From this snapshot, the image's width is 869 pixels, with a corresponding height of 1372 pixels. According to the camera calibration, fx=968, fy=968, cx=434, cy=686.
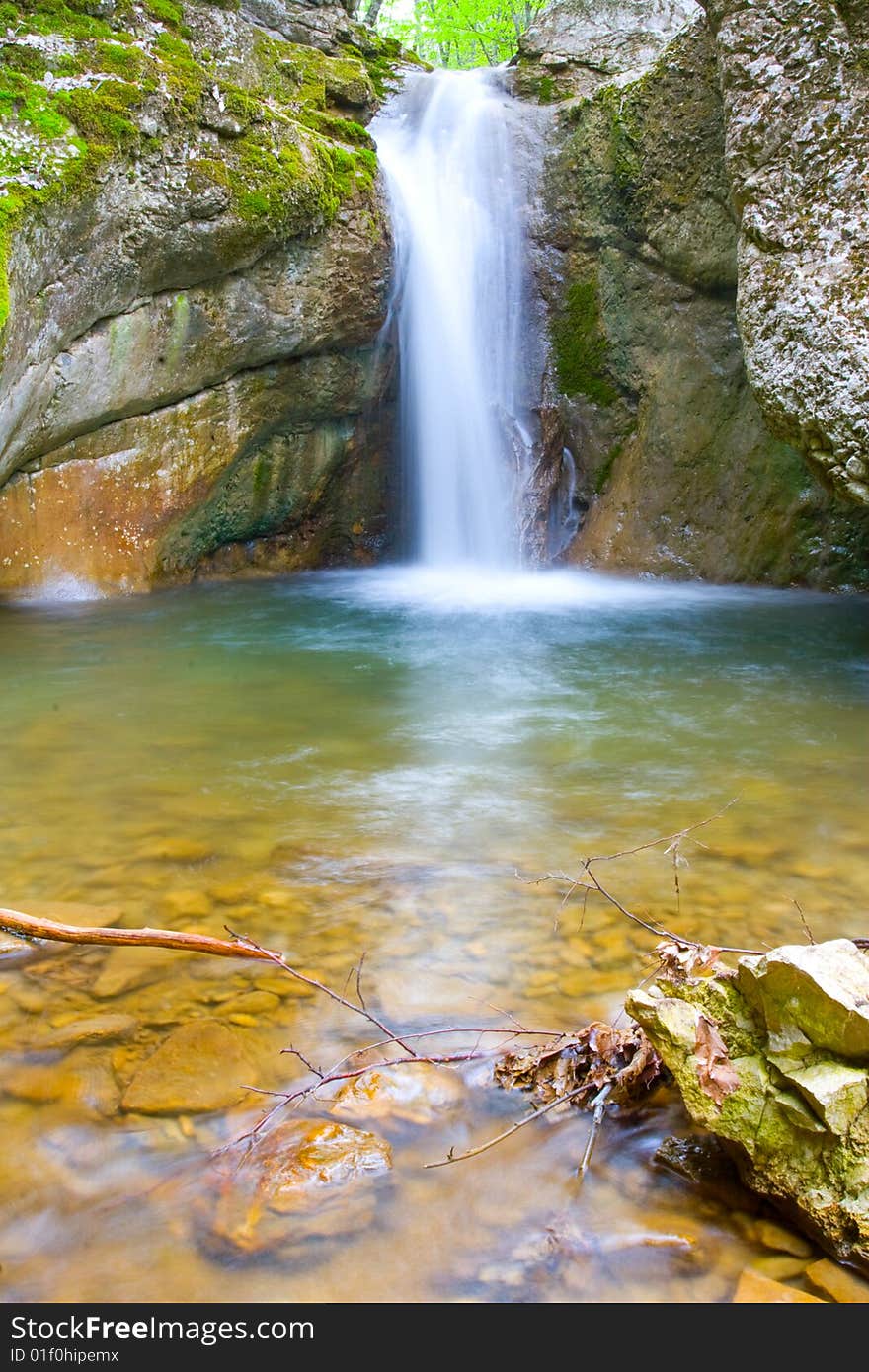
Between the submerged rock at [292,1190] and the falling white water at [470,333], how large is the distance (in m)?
10.0

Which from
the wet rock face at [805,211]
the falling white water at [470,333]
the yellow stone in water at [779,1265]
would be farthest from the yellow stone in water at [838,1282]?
the falling white water at [470,333]

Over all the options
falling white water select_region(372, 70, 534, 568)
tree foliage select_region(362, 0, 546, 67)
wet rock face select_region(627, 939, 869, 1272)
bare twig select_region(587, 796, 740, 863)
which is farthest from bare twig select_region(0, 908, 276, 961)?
tree foliage select_region(362, 0, 546, 67)

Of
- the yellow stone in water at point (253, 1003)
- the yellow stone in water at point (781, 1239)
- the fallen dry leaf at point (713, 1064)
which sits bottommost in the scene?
the yellow stone in water at point (253, 1003)

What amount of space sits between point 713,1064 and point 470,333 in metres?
10.9

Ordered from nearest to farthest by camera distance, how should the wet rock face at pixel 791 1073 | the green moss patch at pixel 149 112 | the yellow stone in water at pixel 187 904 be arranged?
the wet rock face at pixel 791 1073
the yellow stone in water at pixel 187 904
the green moss patch at pixel 149 112

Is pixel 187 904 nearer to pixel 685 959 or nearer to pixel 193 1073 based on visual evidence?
pixel 193 1073

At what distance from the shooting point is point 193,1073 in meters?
2.32

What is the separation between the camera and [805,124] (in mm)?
6262

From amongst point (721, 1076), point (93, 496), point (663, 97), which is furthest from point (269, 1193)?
point (663, 97)

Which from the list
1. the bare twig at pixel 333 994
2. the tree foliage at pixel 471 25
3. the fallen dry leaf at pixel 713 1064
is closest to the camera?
the fallen dry leaf at pixel 713 1064

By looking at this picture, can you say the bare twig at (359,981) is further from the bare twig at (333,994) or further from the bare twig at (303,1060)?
the bare twig at (303,1060)

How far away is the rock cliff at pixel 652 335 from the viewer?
32.3 feet
